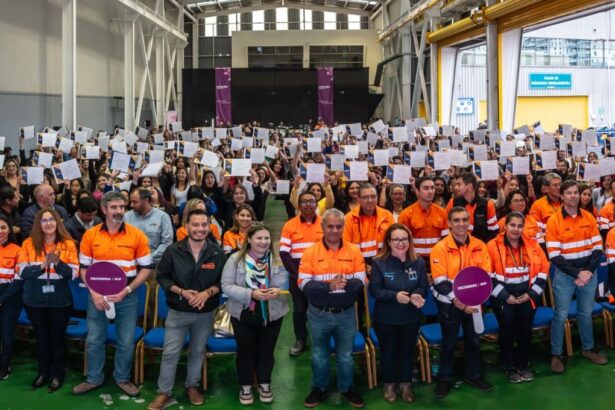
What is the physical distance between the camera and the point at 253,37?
35.2 m

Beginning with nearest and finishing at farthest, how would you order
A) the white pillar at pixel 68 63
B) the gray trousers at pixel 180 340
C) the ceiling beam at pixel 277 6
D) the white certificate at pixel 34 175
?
the gray trousers at pixel 180 340 < the white certificate at pixel 34 175 < the white pillar at pixel 68 63 < the ceiling beam at pixel 277 6

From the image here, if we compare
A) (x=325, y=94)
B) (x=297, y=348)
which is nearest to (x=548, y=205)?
(x=297, y=348)

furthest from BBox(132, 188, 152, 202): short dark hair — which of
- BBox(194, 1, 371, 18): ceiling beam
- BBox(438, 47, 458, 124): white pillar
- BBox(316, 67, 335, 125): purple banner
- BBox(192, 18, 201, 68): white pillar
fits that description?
BBox(192, 18, 201, 68): white pillar

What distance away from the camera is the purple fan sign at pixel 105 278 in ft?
14.9

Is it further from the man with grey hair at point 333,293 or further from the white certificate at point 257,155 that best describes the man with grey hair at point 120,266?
the white certificate at point 257,155

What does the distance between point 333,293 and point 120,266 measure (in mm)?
1684

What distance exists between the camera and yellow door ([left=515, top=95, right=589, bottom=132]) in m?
29.2

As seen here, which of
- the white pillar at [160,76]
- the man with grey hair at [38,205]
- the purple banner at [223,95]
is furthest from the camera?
the purple banner at [223,95]

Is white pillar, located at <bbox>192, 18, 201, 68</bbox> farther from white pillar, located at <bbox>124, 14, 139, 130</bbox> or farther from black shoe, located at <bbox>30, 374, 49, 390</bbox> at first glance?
black shoe, located at <bbox>30, 374, 49, 390</bbox>

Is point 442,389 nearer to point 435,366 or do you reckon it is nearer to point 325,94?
point 435,366

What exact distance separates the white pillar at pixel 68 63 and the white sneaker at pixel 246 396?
15555mm

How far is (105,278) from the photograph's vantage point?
4.54 m

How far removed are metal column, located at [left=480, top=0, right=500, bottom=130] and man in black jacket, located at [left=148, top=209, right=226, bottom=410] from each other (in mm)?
15062

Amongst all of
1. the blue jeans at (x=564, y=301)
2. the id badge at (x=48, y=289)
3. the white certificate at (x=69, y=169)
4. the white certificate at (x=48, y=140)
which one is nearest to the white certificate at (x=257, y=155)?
the white certificate at (x=69, y=169)
